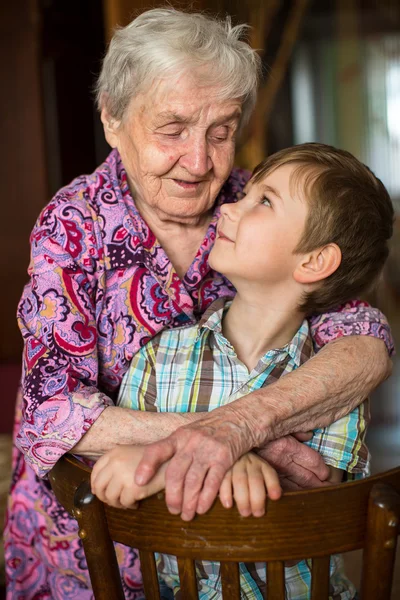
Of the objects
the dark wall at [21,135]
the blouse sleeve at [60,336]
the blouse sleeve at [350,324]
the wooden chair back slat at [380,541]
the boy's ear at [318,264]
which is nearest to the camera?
the wooden chair back slat at [380,541]

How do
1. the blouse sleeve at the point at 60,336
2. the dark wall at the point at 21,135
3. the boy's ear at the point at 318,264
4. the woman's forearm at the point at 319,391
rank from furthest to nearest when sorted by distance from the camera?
1. the dark wall at the point at 21,135
2. the boy's ear at the point at 318,264
3. the blouse sleeve at the point at 60,336
4. the woman's forearm at the point at 319,391

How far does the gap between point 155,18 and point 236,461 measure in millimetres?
992

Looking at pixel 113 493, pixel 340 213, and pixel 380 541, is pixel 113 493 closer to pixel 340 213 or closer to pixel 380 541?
pixel 380 541

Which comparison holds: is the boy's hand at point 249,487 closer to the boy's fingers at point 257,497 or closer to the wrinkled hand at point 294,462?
the boy's fingers at point 257,497

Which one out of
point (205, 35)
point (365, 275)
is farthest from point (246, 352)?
point (205, 35)

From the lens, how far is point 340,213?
154 cm

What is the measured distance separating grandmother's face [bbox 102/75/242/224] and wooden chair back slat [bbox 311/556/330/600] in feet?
2.86

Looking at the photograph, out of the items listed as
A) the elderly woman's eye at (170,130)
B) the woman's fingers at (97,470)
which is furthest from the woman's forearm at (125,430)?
the elderly woman's eye at (170,130)

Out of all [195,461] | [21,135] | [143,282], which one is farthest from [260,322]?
[21,135]

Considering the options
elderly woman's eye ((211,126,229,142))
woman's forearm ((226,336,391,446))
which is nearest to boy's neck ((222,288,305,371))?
woman's forearm ((226,336,391,446))

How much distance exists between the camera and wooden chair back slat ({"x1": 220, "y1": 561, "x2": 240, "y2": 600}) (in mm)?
1110

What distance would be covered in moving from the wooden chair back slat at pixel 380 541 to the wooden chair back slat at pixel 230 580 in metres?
0.19

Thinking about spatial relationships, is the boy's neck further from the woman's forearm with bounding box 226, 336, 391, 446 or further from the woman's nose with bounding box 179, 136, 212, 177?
the woman's nose with bounding box 179, 136, 212, 177

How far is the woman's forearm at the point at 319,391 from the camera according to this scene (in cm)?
135
